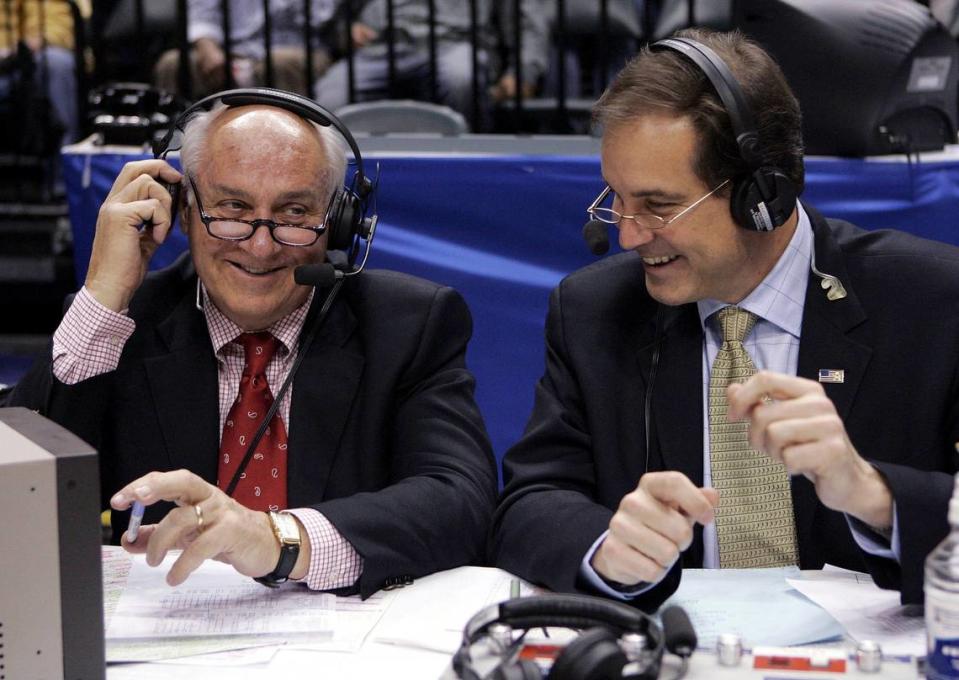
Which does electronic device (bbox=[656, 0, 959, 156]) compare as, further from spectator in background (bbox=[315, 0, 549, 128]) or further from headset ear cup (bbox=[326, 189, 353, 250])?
spectator in background (bbox=[315, 0, 549, 128])

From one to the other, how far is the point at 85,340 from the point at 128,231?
0.65ft

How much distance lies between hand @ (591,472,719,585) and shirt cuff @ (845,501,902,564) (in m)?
0.23

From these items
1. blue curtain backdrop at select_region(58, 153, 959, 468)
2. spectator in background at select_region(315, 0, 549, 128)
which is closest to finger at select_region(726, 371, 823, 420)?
blue curtain backdrop at select_region(58, 153, 959, 468)

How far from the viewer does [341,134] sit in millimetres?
2129

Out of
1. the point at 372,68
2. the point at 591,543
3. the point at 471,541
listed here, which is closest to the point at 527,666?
the point at 591,543

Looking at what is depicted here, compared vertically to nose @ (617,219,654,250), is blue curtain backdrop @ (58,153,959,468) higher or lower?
lower

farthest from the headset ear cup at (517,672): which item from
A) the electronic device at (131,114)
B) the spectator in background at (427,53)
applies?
the spectator in background at (427,53)

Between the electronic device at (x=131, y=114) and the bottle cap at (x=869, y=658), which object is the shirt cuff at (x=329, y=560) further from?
the electronic device at (x=131, y=114)

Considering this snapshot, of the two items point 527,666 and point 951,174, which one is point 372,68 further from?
point 527,666

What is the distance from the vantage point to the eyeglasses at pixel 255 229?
2.06 meters

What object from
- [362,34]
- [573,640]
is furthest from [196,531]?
[362,34]

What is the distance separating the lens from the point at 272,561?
1.66m

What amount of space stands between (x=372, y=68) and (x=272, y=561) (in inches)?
137

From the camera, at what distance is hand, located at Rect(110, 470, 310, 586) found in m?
1.55
